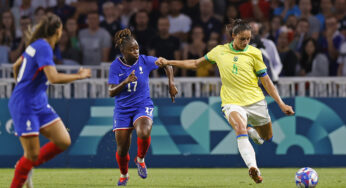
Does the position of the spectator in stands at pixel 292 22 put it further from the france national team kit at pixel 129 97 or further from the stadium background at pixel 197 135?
the france national team kit at pixel 129 97

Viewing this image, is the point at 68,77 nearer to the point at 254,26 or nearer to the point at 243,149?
the point at 243,149

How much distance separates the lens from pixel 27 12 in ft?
61.9

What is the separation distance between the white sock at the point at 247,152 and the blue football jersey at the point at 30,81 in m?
3.12

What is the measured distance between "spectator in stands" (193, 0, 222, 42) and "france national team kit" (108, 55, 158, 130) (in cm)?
625

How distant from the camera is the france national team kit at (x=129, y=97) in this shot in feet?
36.0

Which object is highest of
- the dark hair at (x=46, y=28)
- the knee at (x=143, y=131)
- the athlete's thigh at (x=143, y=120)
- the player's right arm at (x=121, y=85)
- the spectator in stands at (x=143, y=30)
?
the dark hair at (x=46, y=28)

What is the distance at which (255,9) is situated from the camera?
18094mm

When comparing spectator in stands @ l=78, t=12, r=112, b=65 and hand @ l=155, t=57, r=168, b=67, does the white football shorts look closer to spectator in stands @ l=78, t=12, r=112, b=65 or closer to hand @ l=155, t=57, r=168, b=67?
hand @ l=155, t=57, r=168, b=67

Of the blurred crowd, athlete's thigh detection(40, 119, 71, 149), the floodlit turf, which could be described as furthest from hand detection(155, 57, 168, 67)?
the blurred crowd

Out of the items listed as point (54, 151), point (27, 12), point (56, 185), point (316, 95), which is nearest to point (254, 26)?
point (316, 95)

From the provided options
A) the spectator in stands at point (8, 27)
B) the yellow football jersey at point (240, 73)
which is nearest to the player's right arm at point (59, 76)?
the yellow football jersey at point (240, 73)

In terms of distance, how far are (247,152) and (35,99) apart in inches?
127

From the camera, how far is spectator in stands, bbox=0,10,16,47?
17438 millimetres

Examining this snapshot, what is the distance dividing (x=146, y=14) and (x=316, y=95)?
4420 millimetres
